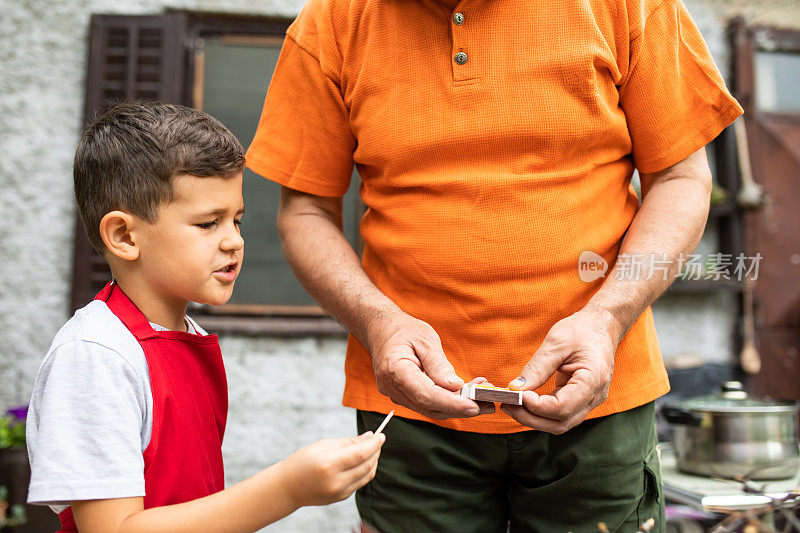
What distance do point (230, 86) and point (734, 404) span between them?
2930mm

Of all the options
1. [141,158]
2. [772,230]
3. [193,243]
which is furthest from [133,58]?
[772,230]

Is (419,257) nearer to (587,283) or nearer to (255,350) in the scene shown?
(587,283)

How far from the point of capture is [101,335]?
1102mm

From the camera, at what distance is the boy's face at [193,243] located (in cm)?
121

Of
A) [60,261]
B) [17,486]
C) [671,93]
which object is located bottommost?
[17,486]

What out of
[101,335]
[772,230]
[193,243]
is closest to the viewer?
[101,335]

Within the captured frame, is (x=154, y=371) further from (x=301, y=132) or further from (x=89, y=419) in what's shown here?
(x=301, y=132)

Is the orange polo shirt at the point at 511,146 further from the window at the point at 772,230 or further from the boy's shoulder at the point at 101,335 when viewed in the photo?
the window at the point at 772,230

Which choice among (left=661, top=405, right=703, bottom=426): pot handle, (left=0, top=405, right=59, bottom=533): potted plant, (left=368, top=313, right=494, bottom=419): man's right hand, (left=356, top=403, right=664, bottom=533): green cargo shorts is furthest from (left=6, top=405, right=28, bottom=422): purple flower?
(left=661, top=405, right=703, bottom=426): pot handle

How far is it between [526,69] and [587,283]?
0.41 meters

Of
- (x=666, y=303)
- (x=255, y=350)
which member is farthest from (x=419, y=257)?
(x=666, y=303)

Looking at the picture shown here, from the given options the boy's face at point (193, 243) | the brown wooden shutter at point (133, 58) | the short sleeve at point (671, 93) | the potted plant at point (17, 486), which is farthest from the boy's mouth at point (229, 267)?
the brown wooden shutter at point (133, 58)

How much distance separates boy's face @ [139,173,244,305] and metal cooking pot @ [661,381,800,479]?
1.64 metres

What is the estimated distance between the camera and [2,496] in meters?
2.88
